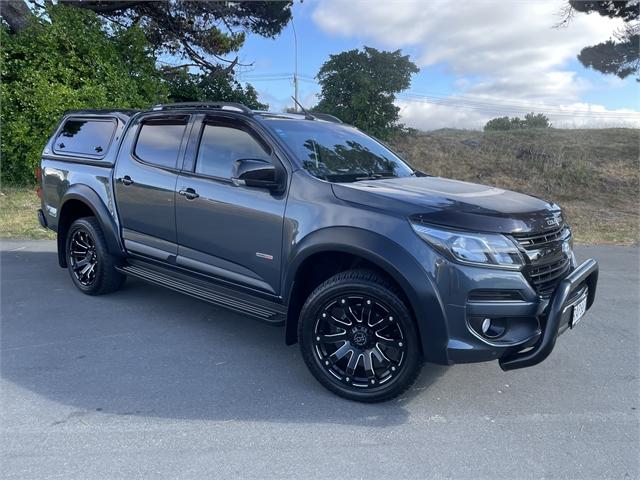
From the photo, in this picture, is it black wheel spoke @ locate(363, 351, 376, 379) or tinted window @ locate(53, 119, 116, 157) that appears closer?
black wheel spoke @ locate(363, 351, 376, 379)

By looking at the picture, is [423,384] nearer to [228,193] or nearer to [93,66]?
[228,193]

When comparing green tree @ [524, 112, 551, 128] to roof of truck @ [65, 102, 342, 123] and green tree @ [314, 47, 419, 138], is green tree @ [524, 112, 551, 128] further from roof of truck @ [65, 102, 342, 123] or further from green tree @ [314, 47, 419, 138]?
roof of truck @ [65, 102, 342, 123]

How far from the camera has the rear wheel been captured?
17.0 feet

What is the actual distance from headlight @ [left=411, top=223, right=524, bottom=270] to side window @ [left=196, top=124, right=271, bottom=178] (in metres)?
1.53

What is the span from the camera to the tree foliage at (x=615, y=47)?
14234 mm

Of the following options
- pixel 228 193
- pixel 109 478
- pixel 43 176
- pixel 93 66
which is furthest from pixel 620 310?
pixel 93 66

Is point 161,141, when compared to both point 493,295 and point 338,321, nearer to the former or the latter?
point 338,321

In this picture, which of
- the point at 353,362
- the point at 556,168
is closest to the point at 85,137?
the point at 353,362

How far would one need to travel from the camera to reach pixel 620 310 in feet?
17.8

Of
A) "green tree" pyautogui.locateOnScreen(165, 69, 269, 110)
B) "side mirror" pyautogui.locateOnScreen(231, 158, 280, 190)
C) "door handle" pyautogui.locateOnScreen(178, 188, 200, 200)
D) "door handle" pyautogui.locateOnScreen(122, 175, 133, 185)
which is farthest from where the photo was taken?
"green tree" pyautogui.locateOnScreen(165, 69, 269, 110)

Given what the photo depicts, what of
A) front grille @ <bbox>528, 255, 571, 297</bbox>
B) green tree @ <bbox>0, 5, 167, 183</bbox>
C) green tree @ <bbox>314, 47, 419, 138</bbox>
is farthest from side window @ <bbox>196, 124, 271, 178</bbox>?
green tree @ <bbox>314, 47, 419, 138</bbox>

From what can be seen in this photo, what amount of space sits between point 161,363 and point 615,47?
15800 mm

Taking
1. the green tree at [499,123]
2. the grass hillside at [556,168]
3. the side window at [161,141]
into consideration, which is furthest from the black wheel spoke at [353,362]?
the green tree at [499,123]

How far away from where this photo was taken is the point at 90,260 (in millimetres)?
5426
